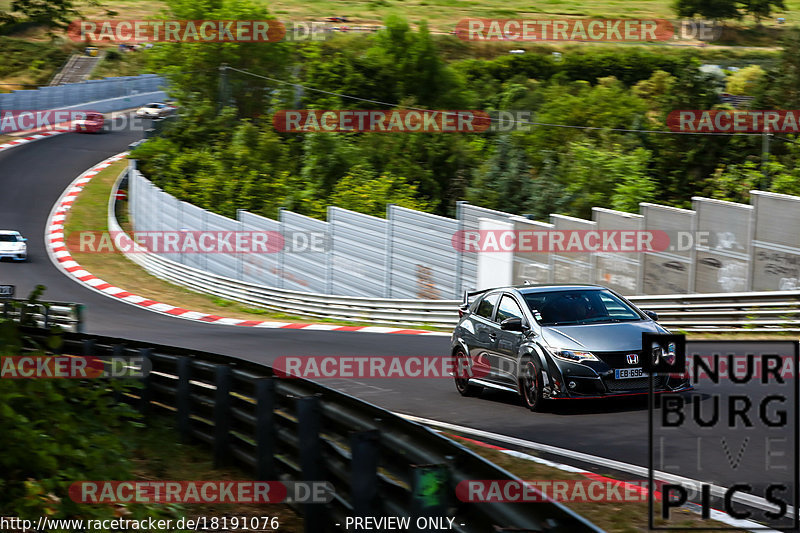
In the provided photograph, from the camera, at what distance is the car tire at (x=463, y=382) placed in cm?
1416

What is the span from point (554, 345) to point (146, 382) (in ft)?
15.0

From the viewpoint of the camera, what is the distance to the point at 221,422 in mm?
9383

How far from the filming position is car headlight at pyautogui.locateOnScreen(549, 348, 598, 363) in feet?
37.8

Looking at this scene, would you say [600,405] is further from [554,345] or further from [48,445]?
[48,445]

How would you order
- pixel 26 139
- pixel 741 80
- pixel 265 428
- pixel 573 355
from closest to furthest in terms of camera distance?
pixel 265 428 < pixel 573 355 < pixel 26 139 < pixel 741 80

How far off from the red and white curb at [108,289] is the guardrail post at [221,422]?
1477 centimetres

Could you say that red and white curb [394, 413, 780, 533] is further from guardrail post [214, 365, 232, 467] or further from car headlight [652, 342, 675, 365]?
guardrail post [214, 365, 232, 467]

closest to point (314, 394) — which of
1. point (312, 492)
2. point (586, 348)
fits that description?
point (312, 492)

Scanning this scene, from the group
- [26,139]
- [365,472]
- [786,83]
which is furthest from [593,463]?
[26,139]

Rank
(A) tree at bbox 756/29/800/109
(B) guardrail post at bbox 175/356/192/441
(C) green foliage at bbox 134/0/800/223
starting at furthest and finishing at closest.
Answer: (A) tree at bbox 756/29/800/109 → (C) green foliage at bbox 134/0/800/223 → (B) guardrail post at bbox 175/356/192/441

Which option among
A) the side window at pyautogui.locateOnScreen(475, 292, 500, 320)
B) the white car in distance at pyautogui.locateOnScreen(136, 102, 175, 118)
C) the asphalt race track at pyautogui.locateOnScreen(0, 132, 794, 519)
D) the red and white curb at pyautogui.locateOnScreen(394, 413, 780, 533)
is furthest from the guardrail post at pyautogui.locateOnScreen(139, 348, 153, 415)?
the white car in distance at pyautogui.locateOnScreen(136, 102, 175, 118)

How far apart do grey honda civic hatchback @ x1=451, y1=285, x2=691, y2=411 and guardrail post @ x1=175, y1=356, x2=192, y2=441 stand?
410cm

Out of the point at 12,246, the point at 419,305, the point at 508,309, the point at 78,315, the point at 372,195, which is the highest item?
the point at 508,309

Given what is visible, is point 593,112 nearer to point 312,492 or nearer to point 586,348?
point 586,348
